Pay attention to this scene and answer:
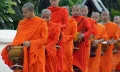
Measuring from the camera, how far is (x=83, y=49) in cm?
1343

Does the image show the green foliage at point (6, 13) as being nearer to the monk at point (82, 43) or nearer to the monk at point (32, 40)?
the monk at point (82, 43)

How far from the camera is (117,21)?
53.5ft

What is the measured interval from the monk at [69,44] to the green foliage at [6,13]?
5097 mm

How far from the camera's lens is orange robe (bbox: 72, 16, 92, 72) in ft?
43.4

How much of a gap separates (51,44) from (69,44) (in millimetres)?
1383

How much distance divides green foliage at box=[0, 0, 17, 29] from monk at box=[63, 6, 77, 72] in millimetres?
5097

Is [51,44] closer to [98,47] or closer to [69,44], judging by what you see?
[69,44]

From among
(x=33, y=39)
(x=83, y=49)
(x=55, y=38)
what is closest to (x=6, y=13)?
(x=83, y=49)

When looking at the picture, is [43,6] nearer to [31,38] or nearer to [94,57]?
[94,57]

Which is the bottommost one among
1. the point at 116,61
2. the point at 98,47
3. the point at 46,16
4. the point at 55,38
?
the point at 116,61

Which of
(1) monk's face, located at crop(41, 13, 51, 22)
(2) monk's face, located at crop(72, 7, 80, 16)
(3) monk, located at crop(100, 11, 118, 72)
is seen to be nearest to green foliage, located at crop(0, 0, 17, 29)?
(3) monk, located at crop(100, 11, 118, 72)

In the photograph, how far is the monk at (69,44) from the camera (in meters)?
12.6

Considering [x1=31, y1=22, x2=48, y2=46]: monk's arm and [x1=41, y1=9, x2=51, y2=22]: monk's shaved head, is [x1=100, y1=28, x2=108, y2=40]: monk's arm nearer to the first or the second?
[x1=41, y1=9, x2=51, y2=22]: monk's shaved head

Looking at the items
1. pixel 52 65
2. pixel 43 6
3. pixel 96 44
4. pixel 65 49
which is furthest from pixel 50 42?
pixel 43 6
